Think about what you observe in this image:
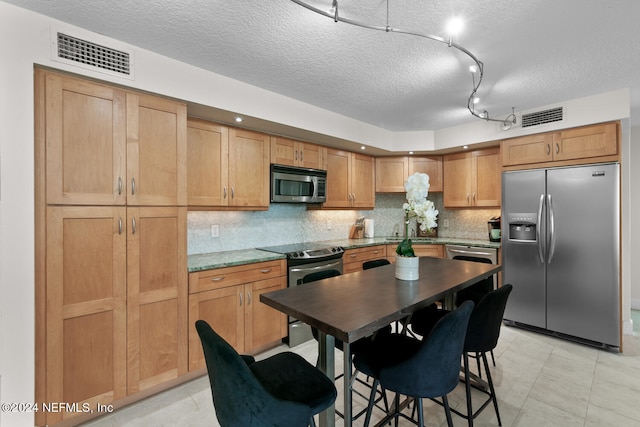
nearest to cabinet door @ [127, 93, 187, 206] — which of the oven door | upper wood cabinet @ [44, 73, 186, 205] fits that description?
upper wood cabinet @ [44, 73, 186, 205]

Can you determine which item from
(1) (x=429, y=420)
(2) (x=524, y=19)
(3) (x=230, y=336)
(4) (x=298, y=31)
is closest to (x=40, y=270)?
(3) (x=230, y=336)

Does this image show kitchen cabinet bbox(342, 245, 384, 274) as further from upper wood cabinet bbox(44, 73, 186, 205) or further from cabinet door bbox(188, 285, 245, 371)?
upper wood cabinet bbox(44, 73, 186, 205)

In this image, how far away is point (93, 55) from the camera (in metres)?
1.90

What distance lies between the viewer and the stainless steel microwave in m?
3.22

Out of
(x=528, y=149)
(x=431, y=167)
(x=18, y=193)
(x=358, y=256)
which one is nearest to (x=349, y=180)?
(x=358, y=256)

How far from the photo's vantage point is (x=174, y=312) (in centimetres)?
227

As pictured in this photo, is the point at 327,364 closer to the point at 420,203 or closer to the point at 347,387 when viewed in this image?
the point at 347,387

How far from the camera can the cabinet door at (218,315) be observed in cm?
237

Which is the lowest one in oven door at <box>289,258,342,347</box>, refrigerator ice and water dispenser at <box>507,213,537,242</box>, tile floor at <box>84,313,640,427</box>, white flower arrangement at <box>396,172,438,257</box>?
tile floor at <box>84,313,640,427</box>

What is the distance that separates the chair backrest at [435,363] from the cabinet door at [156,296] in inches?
68.3

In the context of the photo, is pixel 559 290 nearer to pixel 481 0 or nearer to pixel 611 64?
pixel 611 64

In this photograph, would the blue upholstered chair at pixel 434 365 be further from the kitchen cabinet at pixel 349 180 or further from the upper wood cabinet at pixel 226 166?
the kitchen cabinet at pixel 349 180

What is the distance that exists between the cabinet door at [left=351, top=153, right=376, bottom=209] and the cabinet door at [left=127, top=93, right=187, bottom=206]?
7.97 feet

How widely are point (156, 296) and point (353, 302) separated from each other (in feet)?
5.21
